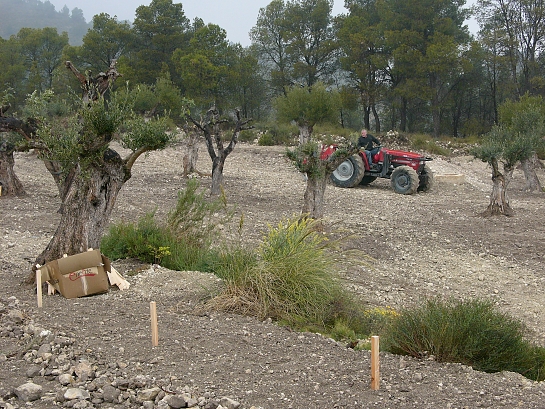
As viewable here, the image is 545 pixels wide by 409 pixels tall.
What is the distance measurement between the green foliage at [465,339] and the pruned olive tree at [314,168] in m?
7.44

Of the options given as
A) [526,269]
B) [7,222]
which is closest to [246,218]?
[7,222]

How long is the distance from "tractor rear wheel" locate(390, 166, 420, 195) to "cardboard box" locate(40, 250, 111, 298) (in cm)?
1346

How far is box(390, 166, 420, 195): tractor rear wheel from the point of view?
19.5 m

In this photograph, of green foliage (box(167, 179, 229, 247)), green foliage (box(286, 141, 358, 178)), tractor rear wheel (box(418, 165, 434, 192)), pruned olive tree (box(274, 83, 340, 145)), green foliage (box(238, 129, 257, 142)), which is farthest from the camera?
green foliage (box(238, 129, 257, 142))

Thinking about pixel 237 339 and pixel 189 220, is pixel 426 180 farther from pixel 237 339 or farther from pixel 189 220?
pixel 237 339

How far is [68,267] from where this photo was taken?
24.9ft

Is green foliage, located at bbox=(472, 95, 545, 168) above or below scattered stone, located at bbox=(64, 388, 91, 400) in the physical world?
above

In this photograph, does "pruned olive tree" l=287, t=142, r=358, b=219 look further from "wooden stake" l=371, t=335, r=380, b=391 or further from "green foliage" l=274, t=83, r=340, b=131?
"green foliage" l=274, t=83, r=340, b=131

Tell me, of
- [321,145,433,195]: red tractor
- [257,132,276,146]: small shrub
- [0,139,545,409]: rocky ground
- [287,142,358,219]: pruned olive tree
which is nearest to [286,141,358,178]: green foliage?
[287,142,358,219]: pruned olive tree

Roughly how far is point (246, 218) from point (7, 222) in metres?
5.10

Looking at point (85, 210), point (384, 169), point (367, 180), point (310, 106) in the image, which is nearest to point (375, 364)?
point (85, 210)

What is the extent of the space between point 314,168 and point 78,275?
721 centimetres

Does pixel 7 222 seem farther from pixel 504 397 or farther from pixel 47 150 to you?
pixel 504 397

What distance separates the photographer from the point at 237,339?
622 centimetres
